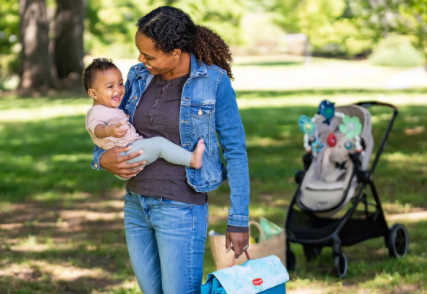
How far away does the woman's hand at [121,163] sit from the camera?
2848 mm

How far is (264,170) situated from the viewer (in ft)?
31.2

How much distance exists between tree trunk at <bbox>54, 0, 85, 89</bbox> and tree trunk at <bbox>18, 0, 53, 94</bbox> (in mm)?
1422

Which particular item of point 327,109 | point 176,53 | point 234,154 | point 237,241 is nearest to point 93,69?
point 176,53

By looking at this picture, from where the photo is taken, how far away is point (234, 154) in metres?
2.79

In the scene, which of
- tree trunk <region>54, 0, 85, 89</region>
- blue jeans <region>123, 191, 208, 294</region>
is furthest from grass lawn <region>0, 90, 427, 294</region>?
tree trunk <region>54, 0, 85, 89</region>

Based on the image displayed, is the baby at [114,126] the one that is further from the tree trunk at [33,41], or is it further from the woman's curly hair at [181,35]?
the tree trunk at [33,41]

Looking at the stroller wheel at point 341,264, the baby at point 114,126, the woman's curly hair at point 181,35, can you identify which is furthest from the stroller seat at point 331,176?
the baby at point 114,126

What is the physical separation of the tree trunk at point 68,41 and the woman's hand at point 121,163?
22561 millimetres

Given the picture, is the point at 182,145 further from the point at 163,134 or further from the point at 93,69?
the point at 93,69

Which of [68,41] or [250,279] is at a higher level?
[68,41]

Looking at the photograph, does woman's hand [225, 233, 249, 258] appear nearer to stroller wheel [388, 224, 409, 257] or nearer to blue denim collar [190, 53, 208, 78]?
blue denim collar [190, 53, 208, 78]

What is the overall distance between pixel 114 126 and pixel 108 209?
4895mm

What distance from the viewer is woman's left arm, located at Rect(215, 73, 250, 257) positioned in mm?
2795

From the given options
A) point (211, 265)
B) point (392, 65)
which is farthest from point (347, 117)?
point (392, 65)
